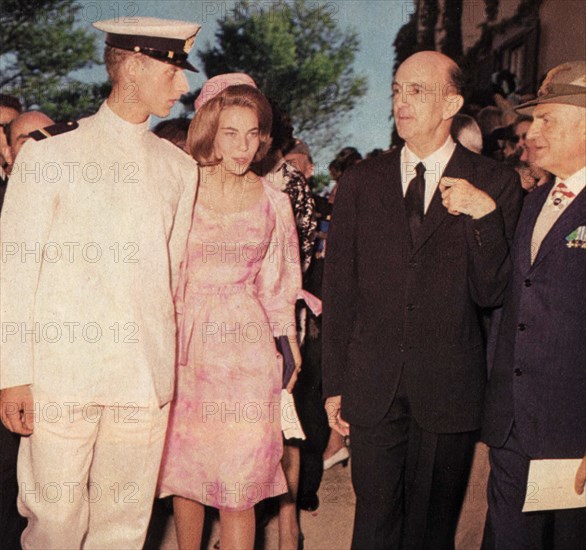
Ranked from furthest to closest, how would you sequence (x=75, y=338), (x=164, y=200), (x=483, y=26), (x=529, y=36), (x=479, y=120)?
(x=483, y=26), (x=529, y=36), (x=479, y=120), (x=164, y=200), (x=75, y=338)

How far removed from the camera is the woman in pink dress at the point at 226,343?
3.87 metres

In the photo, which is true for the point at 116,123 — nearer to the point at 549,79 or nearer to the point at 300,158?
the point at 549,79

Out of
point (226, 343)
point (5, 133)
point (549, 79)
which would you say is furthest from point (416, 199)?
point (5, 133)

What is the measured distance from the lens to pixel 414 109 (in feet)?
11.8

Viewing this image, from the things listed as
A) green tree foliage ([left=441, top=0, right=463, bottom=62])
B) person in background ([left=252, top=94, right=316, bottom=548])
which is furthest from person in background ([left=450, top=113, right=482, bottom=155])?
green tree foliage ([left=441, top=0, right=463, bottom=62])

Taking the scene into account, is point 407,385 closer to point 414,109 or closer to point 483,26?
point 414,109

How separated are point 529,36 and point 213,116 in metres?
8.64

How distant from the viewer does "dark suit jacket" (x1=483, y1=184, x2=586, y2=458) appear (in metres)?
3.33

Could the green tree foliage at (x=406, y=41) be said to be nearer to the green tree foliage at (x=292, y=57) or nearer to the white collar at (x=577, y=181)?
the green tree foliage at (x=292, y=57)

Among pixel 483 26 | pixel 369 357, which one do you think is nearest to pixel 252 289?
pixel 369 357

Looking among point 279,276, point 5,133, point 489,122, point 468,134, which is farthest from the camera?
point 489,122

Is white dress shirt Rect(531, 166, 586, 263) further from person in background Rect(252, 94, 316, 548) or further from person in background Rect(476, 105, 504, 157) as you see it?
person in background Rect(476, 105, 504, 157)

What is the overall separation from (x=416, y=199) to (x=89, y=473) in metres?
1.66

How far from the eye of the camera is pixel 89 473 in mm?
3414
